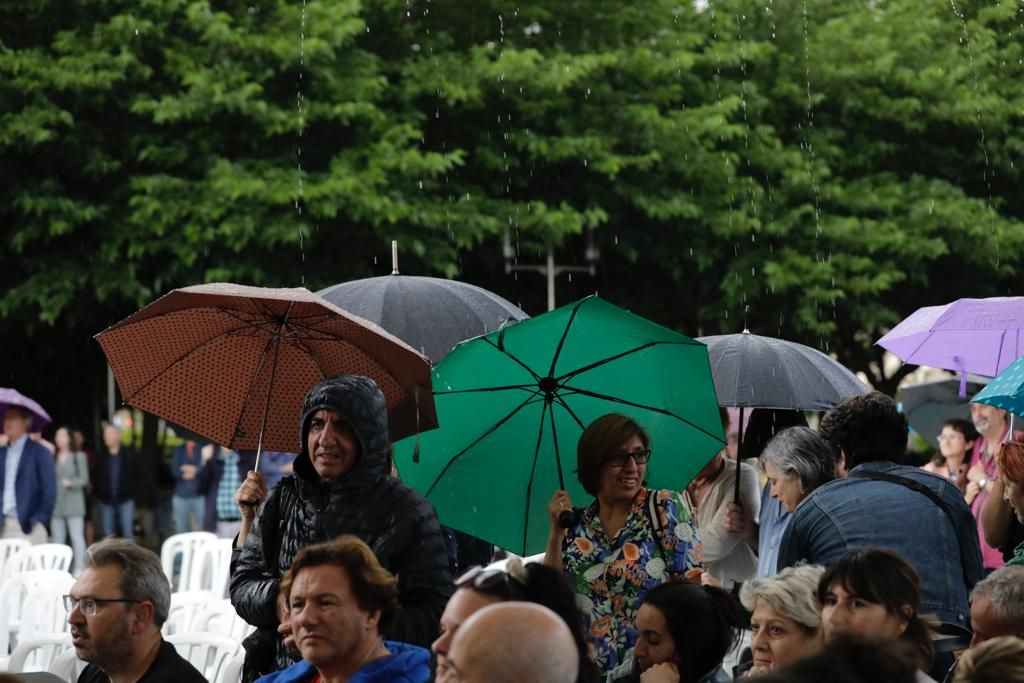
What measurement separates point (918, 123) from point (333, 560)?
21.1 m

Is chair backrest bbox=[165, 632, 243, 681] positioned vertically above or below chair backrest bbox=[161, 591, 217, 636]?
above

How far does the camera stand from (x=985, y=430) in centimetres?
965

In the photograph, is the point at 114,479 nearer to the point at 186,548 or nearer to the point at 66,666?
the point at 186,548

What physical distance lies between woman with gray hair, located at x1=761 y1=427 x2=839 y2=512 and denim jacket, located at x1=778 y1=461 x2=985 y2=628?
110cm

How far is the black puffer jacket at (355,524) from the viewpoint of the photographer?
5578 millimetres

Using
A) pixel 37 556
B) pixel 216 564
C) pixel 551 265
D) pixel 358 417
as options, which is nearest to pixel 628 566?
pixel 358 417

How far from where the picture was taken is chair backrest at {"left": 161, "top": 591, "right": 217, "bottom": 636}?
28.0 ft

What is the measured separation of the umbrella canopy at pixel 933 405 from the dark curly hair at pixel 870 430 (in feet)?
28.0

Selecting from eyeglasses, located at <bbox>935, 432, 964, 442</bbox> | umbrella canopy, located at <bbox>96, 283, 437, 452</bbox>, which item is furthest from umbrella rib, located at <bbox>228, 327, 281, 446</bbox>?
eyeglasses, located at <bbox>935, 432, 964, 442</bbox>

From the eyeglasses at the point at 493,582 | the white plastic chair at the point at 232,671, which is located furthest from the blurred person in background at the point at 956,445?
the eyeglasses at the point at 493,582

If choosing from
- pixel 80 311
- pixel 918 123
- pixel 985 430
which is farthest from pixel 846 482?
pixel 918 123

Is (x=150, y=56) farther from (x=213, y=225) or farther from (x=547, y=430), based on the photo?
(x=547, y=430)

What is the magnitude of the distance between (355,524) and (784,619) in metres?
1.36

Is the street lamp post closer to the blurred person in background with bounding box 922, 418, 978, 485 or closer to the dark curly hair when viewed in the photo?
the blurred person in background with bounding box 922, 418, 978, 485
